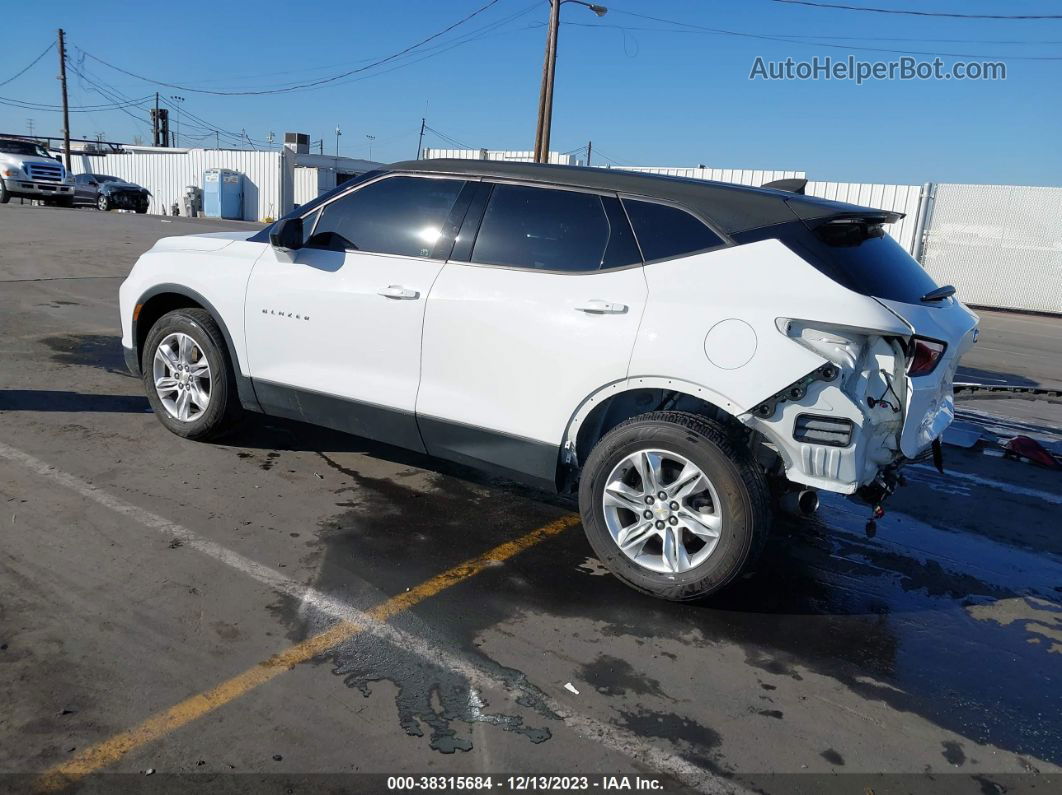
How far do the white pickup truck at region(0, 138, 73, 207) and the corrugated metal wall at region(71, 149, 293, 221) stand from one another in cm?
1216

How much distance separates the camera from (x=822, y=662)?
11.3ft

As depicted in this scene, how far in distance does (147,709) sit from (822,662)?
2539 millimetres

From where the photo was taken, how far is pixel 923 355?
3.57 m

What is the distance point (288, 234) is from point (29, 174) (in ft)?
89.9

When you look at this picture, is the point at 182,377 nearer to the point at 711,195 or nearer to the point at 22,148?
the point at 711,195

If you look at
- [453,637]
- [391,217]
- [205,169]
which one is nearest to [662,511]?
[453,637]

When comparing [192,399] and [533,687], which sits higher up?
[192,399]

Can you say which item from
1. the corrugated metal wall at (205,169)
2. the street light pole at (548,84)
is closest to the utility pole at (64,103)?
the corrugated metal wall at (205,169)

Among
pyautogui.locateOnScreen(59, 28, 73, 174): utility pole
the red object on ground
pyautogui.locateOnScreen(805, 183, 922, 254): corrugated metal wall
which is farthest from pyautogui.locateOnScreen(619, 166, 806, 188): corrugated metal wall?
pyautogui.locateOnScreen(59, 28, 73, 174): utility pole

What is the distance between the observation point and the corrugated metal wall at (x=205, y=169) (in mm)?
41125

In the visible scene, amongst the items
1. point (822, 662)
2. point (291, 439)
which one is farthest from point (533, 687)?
point (291, 439)

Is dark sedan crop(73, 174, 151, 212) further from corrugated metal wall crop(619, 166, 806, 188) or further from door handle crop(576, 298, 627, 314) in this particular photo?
door handle crop(576, 298, 627, 314)

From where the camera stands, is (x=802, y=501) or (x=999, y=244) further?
(x=999, y=244)

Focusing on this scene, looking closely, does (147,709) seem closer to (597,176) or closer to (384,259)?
(384,259)
